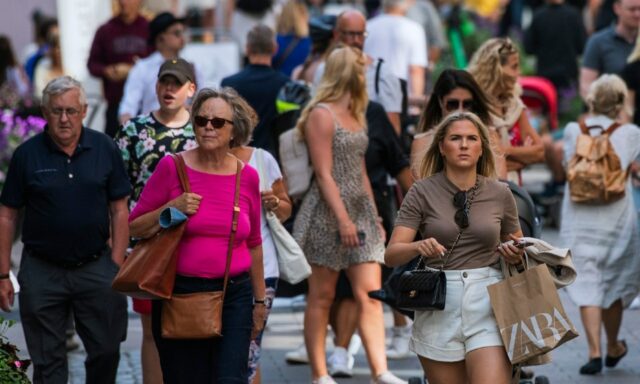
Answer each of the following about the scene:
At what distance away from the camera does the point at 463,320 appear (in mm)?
7031

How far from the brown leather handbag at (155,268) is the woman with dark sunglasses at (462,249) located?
97 centimetres

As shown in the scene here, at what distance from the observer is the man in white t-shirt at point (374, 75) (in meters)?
10.7

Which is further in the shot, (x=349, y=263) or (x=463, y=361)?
(x=349, y=263)

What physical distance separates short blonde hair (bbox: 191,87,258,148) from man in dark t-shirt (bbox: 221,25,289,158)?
2824mm

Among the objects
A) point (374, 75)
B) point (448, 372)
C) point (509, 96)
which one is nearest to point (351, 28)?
point (374, 75)

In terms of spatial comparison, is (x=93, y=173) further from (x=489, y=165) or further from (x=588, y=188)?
(x=588, y=188)

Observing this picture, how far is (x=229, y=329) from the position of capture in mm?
7105

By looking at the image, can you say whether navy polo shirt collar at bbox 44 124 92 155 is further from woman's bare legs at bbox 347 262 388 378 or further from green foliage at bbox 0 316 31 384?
woman's bare legs at bbox 347 262 388 378

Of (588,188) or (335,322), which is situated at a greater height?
(588,188)

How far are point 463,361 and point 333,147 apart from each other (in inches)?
102

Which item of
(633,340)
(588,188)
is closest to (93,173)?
(588,188)

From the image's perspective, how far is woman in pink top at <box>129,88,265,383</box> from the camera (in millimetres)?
7012

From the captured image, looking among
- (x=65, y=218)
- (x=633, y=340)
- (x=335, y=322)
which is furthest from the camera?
(x=633, y=340)

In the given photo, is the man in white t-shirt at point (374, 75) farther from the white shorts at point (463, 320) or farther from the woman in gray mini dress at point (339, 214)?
the white shorts at point (463, 320)
